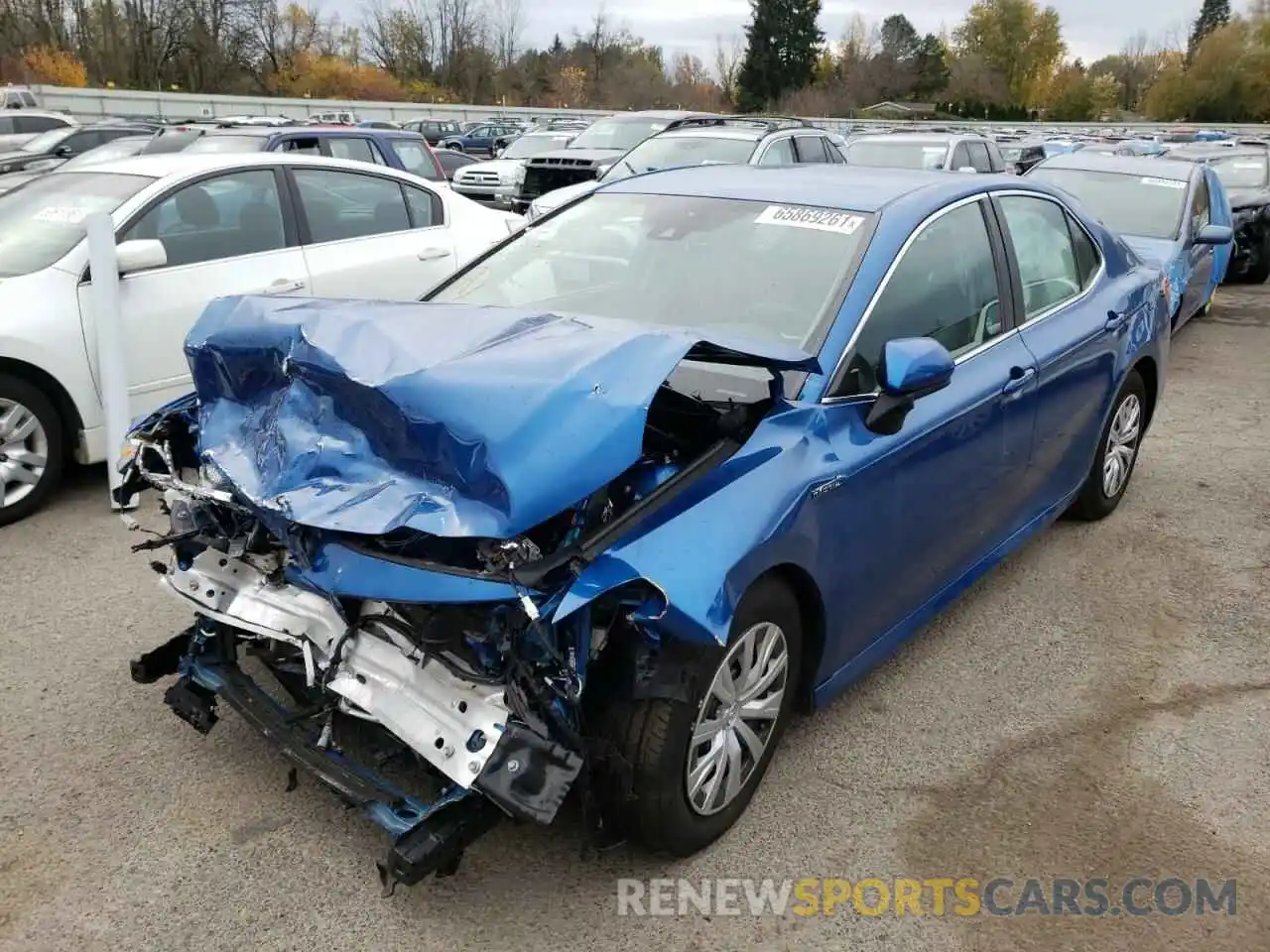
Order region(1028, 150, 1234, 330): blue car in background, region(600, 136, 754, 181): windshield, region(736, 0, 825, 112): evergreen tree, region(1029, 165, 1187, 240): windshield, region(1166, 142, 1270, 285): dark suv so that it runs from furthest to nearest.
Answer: region(736, 0, 825, 112): evergreen tree < region(1166, 142, 1270, 285): dark suv < region(600, 136, 754, 181): windshield < region(1029, 165, 1187, 240): windshield < region(1028, 150, 1234, 330): blue car in background

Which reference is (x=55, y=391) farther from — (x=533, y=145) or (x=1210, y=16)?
(x=1210, y=16)

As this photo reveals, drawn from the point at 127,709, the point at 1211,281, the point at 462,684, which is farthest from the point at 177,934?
the point at 1211,281

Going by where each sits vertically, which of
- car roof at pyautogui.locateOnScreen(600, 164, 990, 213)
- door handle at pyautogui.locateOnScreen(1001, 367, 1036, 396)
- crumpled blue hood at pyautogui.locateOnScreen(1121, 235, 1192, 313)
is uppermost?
car roof at pyautogui.locateOnScreen(600, 164, 990, 213)

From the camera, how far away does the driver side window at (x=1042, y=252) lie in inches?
166

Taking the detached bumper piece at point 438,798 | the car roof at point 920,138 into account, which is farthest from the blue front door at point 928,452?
the car roof at point 920,138

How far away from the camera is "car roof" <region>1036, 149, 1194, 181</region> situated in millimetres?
9352

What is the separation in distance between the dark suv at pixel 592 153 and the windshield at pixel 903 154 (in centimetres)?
210

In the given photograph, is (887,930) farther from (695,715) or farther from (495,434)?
(495,434)

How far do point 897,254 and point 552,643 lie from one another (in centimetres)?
189

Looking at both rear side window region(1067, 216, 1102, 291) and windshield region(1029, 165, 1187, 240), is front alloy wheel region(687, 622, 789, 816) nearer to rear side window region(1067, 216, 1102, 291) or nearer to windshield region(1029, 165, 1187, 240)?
rear side window region(1067, 216, 1102, 291)

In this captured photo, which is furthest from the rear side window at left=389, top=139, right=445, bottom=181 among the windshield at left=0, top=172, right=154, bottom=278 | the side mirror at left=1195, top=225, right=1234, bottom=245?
the side mirror at left=1195, top=225, right=1234, bottom=245

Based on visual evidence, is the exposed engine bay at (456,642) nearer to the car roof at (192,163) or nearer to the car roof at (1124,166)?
the car roof at (192,163)

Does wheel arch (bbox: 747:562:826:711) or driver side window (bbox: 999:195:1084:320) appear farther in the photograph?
driver side window (bbox: 999:195:1084:320)
